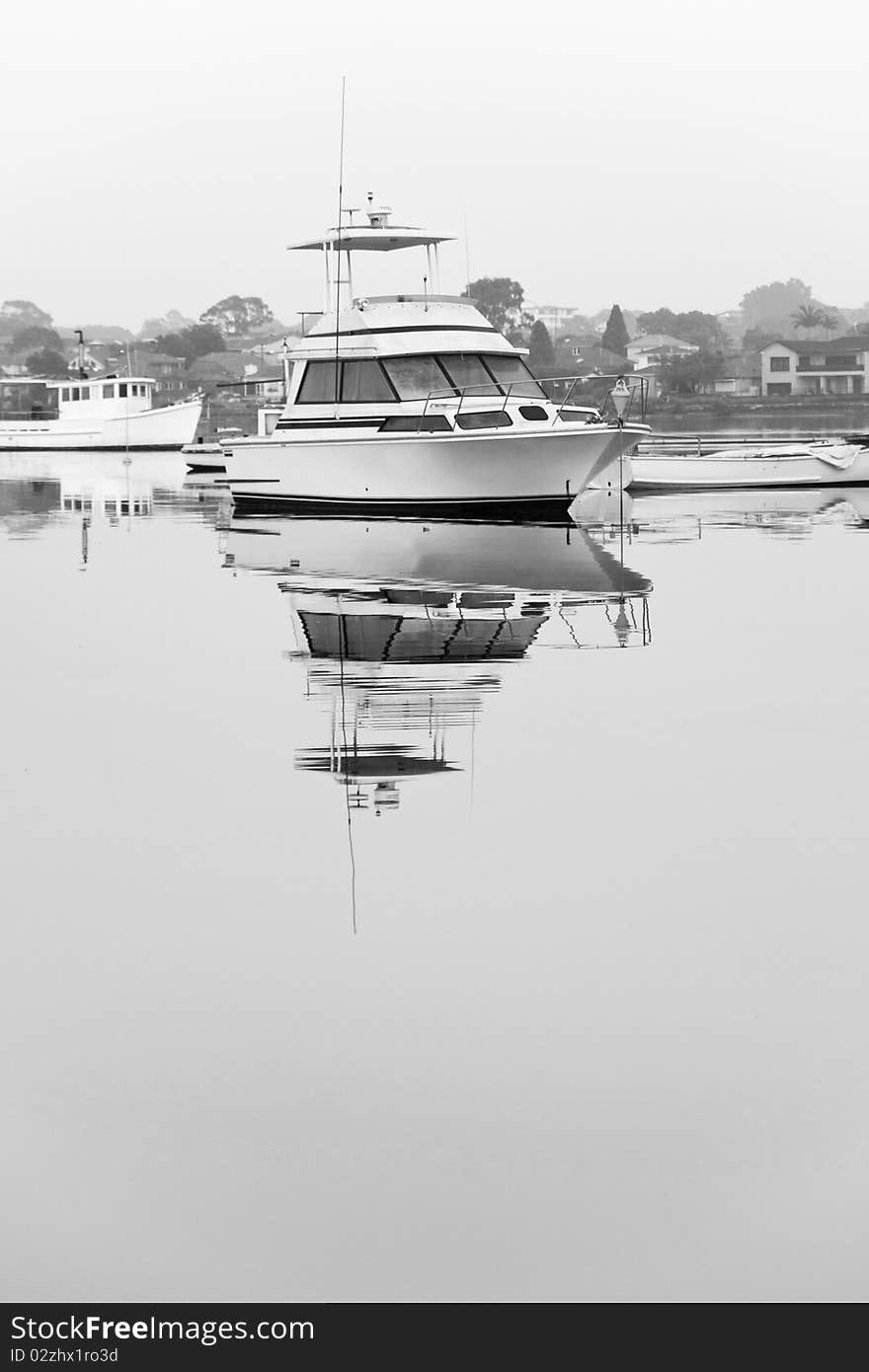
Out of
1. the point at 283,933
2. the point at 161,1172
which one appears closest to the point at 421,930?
the point at 283,933

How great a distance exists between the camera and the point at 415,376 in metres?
30.5

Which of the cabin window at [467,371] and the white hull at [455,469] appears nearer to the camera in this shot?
the white hull at [455,469]

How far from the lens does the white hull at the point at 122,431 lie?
7775 centimetres

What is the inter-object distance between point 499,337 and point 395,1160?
1071 inches

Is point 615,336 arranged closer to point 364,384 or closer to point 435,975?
point 364,384

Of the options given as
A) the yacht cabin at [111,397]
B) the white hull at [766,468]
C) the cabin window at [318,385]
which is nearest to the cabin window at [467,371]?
the cabin window at [318,385]

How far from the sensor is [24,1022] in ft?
19.8

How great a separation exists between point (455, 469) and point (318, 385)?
3.30m

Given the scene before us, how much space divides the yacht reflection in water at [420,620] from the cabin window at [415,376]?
3.06m

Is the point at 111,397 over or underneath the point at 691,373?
underneath

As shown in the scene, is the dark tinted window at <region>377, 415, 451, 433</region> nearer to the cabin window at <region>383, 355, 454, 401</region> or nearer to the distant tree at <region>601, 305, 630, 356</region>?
the cabin window at <region>383, 355, 454, 401</region>

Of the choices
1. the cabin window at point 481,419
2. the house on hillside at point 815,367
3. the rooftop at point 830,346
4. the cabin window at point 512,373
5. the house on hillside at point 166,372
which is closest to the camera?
the cabin window at point 481,419

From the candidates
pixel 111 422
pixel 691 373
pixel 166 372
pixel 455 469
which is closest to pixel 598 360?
pixel 691 373

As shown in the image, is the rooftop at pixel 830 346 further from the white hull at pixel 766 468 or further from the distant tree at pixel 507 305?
the white hull at pixel 766 468
